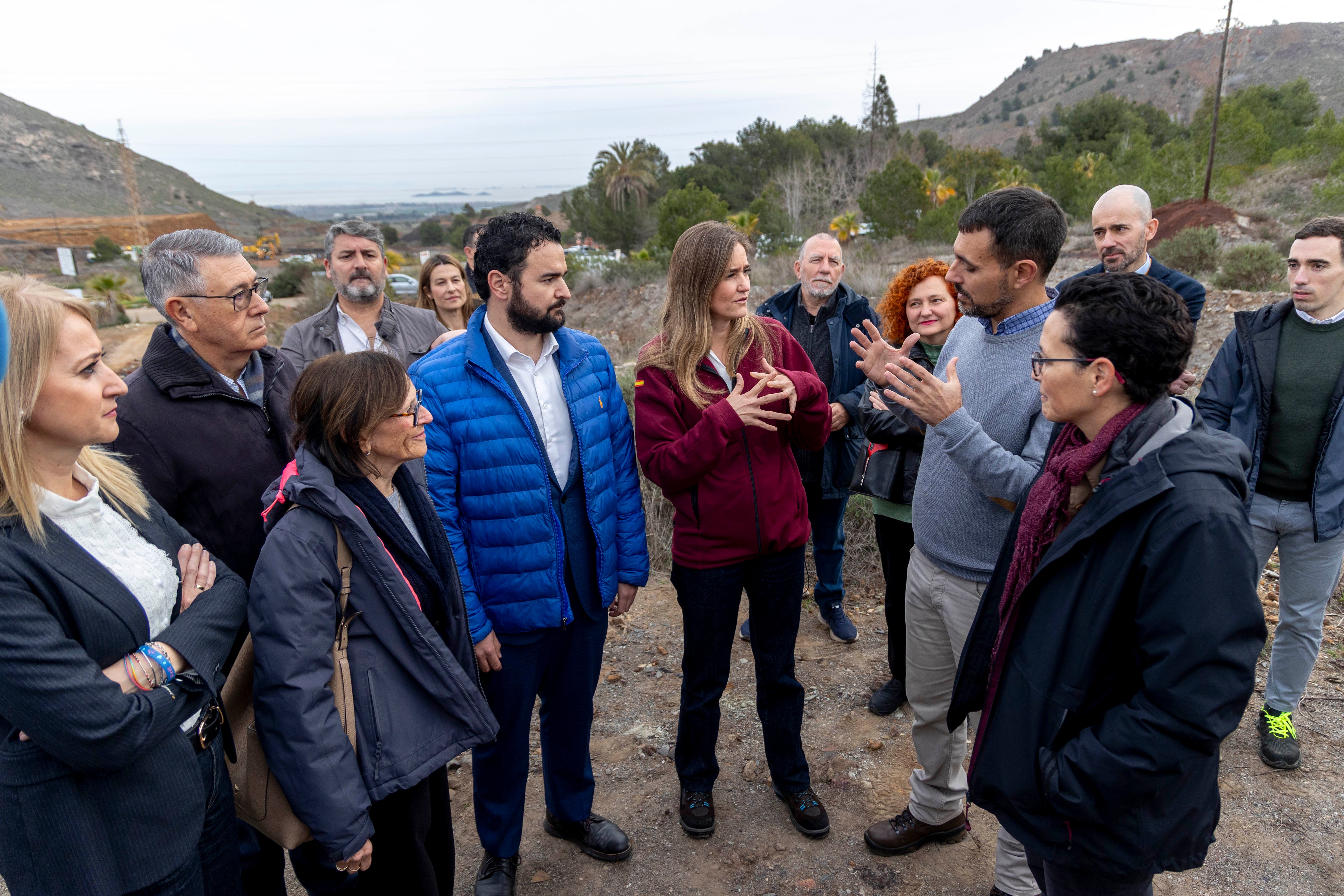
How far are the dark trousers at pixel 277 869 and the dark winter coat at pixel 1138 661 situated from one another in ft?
5.87

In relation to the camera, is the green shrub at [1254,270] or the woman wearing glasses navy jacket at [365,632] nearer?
the woman wearing glasses navy jacket at [365,632]

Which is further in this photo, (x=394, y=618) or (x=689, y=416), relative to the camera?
(x=689, y=416)

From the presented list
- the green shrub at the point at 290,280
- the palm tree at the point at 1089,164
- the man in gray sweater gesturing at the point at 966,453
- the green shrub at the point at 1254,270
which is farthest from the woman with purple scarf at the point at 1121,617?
the green shrub at the point at 290,280

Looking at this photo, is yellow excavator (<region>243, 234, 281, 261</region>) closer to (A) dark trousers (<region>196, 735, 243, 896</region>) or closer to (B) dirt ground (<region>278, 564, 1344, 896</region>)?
(B) dirt ground (<region>278, 564, 1344, 896</region>)

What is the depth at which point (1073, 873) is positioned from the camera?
1746 millimetres

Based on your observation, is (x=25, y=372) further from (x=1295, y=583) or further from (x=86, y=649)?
(x=1295, y=583)

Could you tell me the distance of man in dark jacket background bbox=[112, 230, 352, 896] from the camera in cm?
220

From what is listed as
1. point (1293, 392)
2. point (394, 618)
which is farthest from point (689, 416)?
point (1293, 392)

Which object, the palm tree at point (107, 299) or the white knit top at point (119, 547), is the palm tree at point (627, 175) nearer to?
the palm tree at point (107, 299)

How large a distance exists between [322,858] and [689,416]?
174 centimetres

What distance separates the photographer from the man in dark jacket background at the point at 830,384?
162 inches

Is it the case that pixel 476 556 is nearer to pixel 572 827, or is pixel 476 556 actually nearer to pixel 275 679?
pixel 275 679

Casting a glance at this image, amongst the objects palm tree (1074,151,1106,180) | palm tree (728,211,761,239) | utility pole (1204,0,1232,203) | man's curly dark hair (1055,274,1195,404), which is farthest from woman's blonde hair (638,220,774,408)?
palm tree (728,211,761,239)

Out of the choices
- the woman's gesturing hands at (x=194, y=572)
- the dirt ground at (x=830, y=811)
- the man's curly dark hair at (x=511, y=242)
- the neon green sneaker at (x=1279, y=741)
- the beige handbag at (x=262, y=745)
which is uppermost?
the man's curly dark hair at (x=511, y=242)
